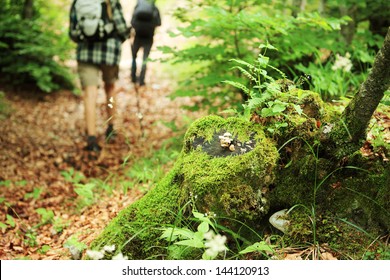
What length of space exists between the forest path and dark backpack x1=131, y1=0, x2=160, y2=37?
0.58 metres

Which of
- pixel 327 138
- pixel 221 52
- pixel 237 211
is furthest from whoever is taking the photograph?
pixel 221 52

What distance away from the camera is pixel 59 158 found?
565 cm

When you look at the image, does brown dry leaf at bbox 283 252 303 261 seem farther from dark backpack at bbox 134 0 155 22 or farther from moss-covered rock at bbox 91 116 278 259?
dark backpack at bbox 134 0 155 22

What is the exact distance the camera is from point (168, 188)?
2.84 meters

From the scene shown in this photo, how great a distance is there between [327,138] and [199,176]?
0.94m

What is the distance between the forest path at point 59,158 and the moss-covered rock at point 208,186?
65cm

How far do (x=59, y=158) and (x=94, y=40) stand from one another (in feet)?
5.77

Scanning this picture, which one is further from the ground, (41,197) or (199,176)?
(199,176)

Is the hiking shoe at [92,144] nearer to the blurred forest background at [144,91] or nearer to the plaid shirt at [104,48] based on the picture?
the blurred forest background at [144,91]

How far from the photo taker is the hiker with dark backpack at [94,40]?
5391 mm

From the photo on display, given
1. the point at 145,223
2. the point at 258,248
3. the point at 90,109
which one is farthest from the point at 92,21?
the point at 258,248

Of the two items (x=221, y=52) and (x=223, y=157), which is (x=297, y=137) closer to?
(x=223, y=157)

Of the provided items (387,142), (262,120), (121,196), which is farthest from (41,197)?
(387,142)
